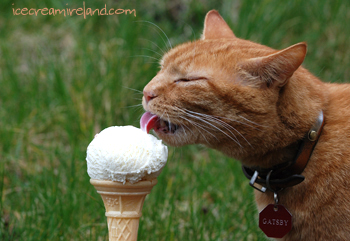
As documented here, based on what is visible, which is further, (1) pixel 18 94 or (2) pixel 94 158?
(1) pixel 18 94

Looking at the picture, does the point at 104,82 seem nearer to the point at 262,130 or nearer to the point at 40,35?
the point at 40,35

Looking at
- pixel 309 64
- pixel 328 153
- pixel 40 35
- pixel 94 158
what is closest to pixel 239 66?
pixel 328 153

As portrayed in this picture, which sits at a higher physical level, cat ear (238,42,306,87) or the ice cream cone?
cat ear (238,42,306,87)

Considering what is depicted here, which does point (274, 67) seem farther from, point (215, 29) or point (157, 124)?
point (215, 29)

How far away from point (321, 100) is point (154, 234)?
1.33m

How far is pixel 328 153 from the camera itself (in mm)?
1942

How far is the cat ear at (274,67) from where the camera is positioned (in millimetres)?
1745

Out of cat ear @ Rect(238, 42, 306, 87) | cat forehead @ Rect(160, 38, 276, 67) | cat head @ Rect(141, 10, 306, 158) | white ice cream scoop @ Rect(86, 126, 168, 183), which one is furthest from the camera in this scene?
cat forehead @ Rect(160, 38, 276, 67)

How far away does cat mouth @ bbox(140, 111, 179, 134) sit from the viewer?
1.96 m

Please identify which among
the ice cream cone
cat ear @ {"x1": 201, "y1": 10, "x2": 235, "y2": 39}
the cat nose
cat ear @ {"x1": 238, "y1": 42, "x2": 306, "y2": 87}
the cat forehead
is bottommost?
the ice cream cone

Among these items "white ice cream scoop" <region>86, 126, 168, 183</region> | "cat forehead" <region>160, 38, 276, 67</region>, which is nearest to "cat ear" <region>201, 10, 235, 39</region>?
"cat forehead" <region>160, 38, 276, 67</region>

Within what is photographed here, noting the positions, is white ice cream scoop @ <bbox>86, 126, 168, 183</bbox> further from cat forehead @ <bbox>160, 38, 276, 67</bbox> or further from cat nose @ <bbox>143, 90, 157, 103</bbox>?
cat forehead @ <bbox>160, 38, 276, 67</bbox>

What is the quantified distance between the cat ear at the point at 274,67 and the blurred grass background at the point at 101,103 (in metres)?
0.73

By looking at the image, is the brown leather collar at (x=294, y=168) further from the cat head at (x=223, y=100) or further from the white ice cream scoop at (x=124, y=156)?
the white ice cream scoop at (x=124, y=156)
